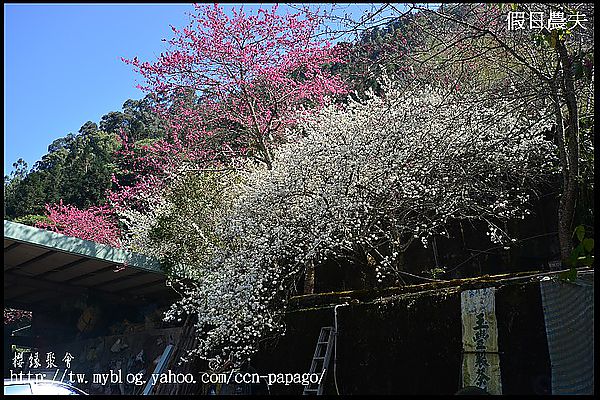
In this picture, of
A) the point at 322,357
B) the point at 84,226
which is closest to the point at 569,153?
the point at 322,357

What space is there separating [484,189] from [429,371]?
9.06ft

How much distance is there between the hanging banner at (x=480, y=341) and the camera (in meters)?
4.43

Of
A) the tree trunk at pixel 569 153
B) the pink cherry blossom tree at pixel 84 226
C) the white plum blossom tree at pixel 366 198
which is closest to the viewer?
the tree trunk at pixel 569 153

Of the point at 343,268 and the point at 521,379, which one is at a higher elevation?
the point at 343,268

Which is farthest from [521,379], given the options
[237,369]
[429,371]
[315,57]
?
[315,57]

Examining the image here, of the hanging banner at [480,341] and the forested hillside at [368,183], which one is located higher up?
the forested hillside at [368,183]

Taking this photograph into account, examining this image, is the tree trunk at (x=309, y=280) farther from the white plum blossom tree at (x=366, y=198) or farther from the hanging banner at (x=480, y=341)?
the hanging banner at (x=480, y=341)

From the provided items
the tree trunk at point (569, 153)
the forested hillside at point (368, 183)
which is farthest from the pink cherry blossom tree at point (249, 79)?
the tree trunk at point (569, 153)

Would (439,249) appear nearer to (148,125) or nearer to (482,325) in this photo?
(482,325)

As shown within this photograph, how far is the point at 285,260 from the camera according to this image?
746 centimetres

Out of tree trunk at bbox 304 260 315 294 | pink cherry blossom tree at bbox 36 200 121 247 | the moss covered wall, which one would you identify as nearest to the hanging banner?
the moss covered wall

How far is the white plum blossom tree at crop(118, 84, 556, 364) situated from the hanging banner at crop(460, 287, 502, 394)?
176cm

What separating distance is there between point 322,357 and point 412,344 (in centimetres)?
121

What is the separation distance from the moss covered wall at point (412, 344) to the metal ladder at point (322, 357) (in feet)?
0.34
